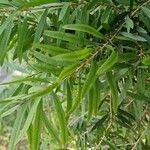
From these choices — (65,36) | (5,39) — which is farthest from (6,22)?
(65,36)

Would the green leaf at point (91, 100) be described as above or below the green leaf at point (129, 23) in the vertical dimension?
below

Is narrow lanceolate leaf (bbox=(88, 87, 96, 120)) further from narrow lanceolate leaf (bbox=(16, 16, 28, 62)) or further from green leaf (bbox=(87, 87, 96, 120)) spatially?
narrow lanceolate leaf (bbox=(16, 16, 28, 62))

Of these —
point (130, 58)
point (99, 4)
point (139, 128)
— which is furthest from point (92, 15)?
point (139, 128)

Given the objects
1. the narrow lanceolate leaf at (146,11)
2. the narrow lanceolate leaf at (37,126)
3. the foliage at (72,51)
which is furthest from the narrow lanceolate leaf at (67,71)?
the narrow lanceolate leaf at (146,11)

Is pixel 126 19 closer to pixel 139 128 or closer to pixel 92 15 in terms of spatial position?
pixel 92 15

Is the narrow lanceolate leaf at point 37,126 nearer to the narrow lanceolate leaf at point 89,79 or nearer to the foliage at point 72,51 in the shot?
the foliage at point 72,51

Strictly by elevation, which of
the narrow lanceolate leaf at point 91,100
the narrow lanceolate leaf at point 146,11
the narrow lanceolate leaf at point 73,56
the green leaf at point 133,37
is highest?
the narrow lanceolate leaf at point 146,11

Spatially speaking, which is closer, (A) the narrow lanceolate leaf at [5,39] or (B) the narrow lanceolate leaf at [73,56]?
(B) the narrow lanceolate leaf at [73,56]

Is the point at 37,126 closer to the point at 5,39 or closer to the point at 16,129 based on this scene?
the point at 16,129
